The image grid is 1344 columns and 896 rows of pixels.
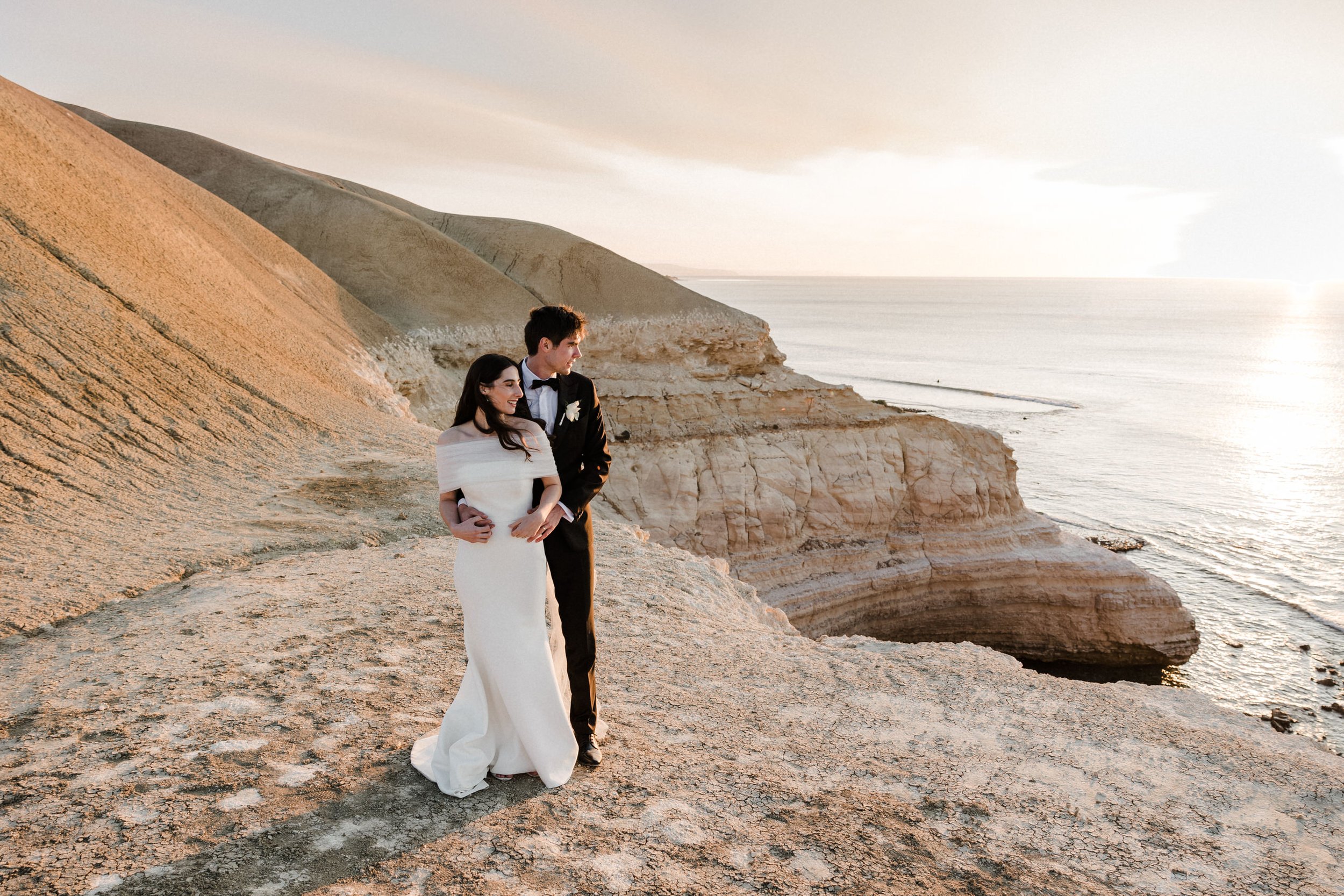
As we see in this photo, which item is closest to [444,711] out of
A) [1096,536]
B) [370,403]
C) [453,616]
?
[453,616]

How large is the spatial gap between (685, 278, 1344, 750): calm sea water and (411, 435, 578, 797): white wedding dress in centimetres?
2166

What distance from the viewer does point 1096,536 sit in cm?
3036

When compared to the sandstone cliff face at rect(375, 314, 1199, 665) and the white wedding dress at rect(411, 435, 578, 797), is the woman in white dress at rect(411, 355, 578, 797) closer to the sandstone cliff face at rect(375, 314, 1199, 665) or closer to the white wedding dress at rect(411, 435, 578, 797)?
the white wedding dress at rect(411, 435, 578, 797)

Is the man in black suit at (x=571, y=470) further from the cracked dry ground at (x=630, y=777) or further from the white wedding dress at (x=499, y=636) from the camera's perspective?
the cracked dry ground at (x=630, y=777)

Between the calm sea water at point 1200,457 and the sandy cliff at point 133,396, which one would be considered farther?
the calm sea water at point 1200,457

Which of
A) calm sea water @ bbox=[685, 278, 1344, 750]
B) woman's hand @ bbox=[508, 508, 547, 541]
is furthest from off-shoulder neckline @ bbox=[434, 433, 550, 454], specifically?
calm sea water @ bbox=[685, 278, 1344, 750]

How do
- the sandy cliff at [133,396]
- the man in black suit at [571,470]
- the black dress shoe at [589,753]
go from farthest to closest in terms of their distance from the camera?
the sandy cliff at [133,396] < the black dress shoe at [589,753] < the man in black suit at [571,470]

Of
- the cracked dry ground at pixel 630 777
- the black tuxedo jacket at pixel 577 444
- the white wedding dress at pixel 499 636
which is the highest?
the black tuxedo jacket at pixel 577 444

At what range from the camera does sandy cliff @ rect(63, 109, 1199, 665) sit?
75.4ft

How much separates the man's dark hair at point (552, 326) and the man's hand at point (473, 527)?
806mm

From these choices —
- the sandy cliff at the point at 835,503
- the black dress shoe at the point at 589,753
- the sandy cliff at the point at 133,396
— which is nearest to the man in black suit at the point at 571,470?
the black dress shoe at the point at 589,753

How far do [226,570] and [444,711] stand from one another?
3.92 m

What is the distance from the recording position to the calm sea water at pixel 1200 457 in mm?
22938

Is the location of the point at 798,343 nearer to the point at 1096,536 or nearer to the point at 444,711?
the point at 1096,536
